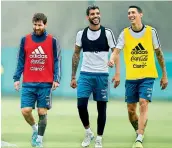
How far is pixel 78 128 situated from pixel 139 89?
2.72m

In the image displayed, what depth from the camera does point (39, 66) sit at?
9.14 m

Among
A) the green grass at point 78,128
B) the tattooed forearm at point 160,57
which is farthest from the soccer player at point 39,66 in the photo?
the tattooed forearm at point 160,57

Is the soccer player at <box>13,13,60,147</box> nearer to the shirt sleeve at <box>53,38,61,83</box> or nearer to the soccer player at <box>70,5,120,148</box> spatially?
the shirt sleeve at <box>53,38,61,83</box>

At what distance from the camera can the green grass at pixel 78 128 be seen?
10.1m

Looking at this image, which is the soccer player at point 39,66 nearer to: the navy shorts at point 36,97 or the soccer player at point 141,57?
the navy shorts at point 36,97

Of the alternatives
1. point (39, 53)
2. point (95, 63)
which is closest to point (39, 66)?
point (39, 53)

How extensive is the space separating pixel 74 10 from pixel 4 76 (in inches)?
95.7

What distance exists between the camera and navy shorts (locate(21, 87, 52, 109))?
9.14 meters

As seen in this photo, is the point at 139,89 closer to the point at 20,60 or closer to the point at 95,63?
the point at 95,63

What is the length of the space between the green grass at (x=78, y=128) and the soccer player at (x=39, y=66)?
2.52ft

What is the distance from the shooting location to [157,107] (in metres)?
15.8

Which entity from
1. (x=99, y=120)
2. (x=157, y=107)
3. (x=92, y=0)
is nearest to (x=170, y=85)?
(x=157, y=107)

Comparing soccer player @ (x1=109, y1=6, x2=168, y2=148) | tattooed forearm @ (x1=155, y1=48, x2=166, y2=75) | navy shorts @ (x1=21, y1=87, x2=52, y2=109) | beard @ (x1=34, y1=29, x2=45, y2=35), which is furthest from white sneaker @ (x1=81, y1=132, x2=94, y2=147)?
beard @ (x1=34, y1=29, x2=45, y2=35)

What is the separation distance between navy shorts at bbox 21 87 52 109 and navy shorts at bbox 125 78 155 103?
45.1 inches
